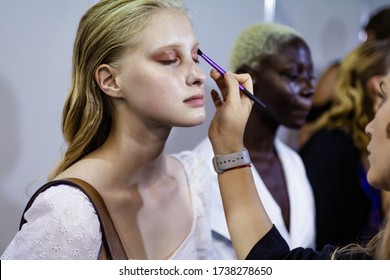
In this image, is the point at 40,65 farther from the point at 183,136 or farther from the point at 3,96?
the point at 183,136

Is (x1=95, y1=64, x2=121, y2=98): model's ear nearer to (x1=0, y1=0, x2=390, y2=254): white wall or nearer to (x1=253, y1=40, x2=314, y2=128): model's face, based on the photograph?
(x1=0, y1=0, x2=390, y2=254): white wall

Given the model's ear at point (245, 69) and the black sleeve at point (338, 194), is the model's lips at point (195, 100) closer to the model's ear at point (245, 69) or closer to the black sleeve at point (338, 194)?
the model's ear at point (245, 69)

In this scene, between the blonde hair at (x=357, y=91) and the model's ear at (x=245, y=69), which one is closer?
the model's ear at (x=245, y=69)

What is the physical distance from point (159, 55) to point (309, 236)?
22.8 inches

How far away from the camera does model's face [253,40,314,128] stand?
1.41 m

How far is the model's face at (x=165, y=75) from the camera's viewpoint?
1.08 m

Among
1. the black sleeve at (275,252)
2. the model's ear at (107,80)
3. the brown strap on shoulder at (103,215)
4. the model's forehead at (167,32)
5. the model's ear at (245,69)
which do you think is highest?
the model's forehead at (167,32)

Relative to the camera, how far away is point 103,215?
105 cm

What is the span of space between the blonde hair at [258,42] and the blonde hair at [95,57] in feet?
0.87

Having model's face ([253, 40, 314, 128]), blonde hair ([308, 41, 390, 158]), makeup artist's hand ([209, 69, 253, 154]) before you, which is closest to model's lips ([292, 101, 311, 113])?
model's face ([253, 40, 314, 128])

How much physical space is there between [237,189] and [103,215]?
0.78 ft

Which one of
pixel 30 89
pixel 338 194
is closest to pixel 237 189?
pixel 30 89

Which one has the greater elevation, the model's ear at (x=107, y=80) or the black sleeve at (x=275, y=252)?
the model's ear at (x=107, y=80)

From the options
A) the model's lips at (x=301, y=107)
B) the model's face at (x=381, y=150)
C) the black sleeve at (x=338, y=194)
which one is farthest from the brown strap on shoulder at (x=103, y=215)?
the black sleeve at (x=338, y=194)
